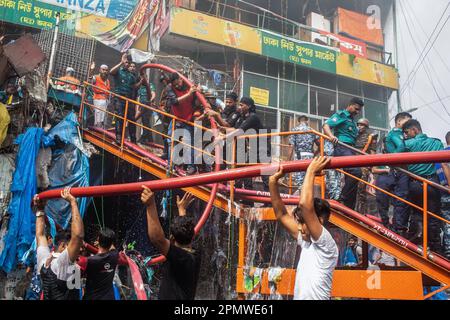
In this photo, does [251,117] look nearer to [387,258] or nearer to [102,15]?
[387,258]

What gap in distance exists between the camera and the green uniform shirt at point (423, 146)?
18.6ft

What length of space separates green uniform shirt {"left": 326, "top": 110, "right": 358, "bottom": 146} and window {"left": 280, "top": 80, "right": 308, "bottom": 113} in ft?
28.8

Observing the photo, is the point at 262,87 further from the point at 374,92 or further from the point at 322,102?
the point at 374,92

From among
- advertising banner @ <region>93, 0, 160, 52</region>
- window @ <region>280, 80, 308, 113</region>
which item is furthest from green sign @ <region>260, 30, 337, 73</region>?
advertising banner @ <region>93, 0, 160, 52</region>

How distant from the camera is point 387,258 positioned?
8453mm

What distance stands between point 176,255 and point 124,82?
215 inches

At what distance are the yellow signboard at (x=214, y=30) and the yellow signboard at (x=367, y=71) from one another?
3.67 metres

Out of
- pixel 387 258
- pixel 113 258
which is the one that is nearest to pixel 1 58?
pixel 113 258

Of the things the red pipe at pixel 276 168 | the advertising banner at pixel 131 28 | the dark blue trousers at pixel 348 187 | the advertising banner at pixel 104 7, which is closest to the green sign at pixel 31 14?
the advertising banner at pixel 104 7

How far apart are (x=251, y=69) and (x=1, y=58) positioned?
938cm

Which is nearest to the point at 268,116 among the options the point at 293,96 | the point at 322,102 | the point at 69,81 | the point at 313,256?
the point at 293,96

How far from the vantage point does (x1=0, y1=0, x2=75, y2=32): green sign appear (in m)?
11.3

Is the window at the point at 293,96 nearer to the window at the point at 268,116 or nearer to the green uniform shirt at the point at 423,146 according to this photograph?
the window at the point at 268,116
